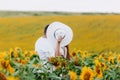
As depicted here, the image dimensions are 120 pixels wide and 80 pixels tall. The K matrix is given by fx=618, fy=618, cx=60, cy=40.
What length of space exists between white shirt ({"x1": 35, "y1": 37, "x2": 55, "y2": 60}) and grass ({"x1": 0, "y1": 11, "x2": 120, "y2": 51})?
535 cm

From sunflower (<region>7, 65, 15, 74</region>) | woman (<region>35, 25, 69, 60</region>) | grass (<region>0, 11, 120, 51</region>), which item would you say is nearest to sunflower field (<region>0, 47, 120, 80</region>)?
sunflower (<region>7, 65, 15, 74</region>)

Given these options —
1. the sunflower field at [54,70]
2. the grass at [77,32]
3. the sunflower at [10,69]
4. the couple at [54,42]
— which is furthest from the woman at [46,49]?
the grass at [77,32]

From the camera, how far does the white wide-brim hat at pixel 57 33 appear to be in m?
4.90

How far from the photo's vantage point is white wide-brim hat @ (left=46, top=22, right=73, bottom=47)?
4.90 m

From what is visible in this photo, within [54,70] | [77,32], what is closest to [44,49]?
[54,70]

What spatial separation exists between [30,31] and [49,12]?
14.3 feet

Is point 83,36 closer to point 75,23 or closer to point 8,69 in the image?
point 75,23

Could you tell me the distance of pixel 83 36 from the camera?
12.1m

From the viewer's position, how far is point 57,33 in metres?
4.91

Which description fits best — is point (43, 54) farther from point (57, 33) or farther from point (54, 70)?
point (54, 70)

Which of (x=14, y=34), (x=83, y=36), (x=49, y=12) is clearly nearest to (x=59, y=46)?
(x=83, y=36)

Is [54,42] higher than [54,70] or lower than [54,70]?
higher

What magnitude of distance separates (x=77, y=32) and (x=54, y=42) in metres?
7.56

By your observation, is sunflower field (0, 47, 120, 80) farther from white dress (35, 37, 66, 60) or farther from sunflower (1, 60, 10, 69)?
white dress (35, 37, 66, 60)
